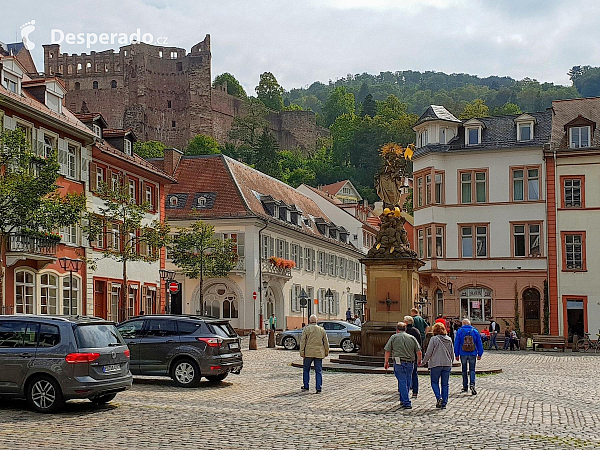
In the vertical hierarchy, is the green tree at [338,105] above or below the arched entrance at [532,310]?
above

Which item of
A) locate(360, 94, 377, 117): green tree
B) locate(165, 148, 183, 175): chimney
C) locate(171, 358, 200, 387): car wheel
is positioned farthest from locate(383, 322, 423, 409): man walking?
locate(360, 94, 377, 117): green tree

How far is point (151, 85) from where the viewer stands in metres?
131

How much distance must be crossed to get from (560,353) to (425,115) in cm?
1679

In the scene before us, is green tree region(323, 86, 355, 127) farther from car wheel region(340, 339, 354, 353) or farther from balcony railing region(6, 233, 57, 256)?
balcony railing region(6, 233, 57, 256)

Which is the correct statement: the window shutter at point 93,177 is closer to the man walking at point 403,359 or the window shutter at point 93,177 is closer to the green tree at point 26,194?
the green tree at point 26,194

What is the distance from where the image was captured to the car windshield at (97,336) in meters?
15.4

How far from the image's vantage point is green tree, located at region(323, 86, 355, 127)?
168 meters

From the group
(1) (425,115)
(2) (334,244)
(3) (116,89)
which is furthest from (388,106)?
(1) (425,115)

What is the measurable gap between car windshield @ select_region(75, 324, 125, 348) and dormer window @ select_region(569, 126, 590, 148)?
34.2 meters

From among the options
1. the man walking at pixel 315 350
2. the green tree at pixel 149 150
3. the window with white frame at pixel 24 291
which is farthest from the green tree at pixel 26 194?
the green tree at pixel 149 150

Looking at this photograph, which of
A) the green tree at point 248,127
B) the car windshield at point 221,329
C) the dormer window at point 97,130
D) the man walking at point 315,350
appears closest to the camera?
the man walking at point 315,350

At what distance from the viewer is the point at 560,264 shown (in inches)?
1772

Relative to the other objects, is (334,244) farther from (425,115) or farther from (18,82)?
(18,82)

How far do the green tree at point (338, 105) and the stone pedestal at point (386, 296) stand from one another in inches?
5688
